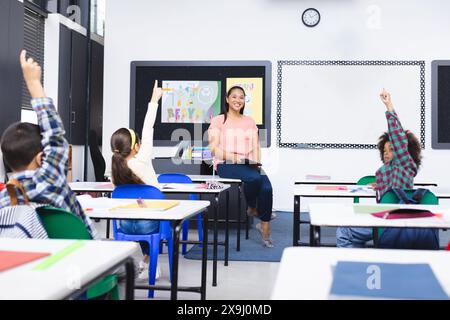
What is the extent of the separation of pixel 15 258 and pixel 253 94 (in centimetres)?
598

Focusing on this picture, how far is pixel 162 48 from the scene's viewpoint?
280 inches

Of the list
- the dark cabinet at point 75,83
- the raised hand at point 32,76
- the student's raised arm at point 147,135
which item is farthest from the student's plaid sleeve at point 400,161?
the dark cabinet at point 75,83

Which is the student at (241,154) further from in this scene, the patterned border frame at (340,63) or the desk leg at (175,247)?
the desk leg at (175,247)

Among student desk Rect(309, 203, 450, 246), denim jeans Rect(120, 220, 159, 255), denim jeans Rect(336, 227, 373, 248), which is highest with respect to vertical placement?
student desk Rect(309, 203, 450, 246)

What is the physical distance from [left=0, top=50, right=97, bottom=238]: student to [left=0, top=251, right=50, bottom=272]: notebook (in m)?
0.51

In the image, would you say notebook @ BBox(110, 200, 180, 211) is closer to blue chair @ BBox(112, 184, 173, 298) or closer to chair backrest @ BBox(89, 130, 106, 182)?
blue chair @ BBox(112, 184, 173, 298)

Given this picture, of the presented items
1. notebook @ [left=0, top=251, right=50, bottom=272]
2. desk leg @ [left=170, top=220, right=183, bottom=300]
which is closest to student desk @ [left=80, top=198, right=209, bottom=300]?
desk leg @ [left=170, top=220, right=183, bottom=300]

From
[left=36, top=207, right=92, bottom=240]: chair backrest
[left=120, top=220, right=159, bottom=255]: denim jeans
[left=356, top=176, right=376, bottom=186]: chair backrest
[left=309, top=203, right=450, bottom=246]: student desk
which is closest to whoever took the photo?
[left=36, top=207, right=92, bottom=240]: chair backrest

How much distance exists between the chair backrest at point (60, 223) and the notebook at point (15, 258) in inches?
15.3

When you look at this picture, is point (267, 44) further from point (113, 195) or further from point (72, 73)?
point (113, 195)

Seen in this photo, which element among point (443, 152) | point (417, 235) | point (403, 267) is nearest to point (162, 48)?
point (443, 152)

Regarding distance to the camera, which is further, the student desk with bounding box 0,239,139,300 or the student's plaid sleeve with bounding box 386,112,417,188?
the student's plaid sleeve with bounding box 386,112,417,188

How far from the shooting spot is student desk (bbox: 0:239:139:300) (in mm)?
866

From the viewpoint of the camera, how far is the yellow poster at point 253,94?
691cm
